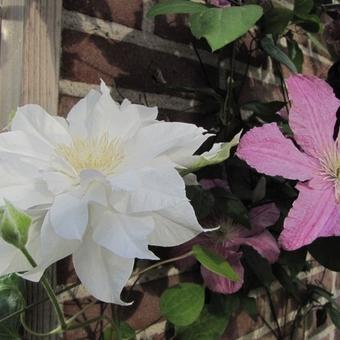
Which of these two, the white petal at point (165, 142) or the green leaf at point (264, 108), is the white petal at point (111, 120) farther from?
the green leaf at point (264, 108)

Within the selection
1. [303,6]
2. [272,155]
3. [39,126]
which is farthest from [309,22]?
[39,126]

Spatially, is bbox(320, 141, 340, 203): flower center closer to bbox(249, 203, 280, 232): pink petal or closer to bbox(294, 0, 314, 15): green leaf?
bbox(249, 203, 280, 232): pink petal

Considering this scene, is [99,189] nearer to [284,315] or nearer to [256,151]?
[256,151]

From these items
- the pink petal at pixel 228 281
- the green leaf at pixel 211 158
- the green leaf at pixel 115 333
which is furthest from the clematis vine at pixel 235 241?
the green leaf at pixel 211 158

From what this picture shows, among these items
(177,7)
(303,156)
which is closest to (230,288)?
(303,156)

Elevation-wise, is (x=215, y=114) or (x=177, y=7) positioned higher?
(x=177, y=7)
